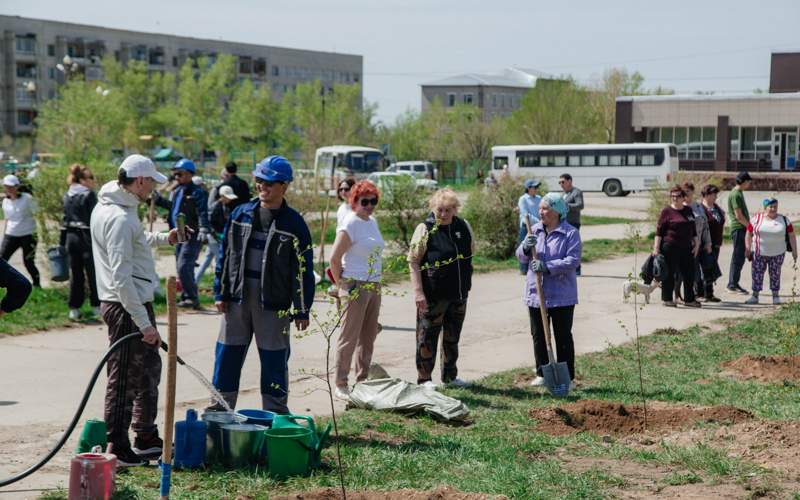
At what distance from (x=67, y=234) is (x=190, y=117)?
3006 inches

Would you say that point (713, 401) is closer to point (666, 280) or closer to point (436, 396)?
point (436, 396)

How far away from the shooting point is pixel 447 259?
8.70m

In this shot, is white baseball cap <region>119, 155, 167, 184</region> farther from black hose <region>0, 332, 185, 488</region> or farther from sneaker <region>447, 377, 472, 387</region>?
sneaker <region>447, 377, 472, 387</region>

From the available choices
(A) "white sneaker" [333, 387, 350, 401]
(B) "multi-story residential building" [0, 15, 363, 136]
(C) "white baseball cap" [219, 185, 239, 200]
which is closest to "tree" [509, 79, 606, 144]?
(B) "multi-story residential building" [0, 15, 363, 136]

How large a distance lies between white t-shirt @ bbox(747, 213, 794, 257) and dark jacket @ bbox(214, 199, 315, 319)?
32.0 ft

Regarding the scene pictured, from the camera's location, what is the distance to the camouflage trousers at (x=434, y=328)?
886 centimetres

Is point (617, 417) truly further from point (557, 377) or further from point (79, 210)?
point (79, 210)

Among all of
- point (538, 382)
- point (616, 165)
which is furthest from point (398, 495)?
point (616, 165)

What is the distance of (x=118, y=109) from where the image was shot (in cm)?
8125

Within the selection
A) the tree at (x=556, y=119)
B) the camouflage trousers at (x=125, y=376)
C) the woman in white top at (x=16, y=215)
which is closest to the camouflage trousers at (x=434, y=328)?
the camouflage trousers at (x=125, y=376)

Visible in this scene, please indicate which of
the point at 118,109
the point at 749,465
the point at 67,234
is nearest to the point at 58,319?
the point at 67,234

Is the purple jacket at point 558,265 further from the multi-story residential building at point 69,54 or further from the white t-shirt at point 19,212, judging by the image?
the multi-story residential building at point 69,54

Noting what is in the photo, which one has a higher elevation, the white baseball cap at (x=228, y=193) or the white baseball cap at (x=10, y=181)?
the white baseball cap at (x=10, y=181)

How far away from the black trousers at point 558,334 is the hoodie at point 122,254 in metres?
3.82
